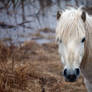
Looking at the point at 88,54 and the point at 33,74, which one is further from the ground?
the point at 88,54

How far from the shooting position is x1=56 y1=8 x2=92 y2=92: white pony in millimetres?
2107

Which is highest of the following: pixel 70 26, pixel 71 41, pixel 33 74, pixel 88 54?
pixel 70 26

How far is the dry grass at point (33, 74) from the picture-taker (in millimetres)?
3135

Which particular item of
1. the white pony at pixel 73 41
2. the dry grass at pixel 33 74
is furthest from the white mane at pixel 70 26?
the dry grass at pixel 33 74

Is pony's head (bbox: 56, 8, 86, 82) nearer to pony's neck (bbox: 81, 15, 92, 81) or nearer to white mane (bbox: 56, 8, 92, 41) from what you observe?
white mane (bbox: 56, 8, 92, 41)

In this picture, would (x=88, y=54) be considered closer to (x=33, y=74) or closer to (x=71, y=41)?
(x=71, y=41)

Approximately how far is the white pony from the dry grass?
0.89 meters

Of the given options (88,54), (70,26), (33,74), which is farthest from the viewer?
(33,74)

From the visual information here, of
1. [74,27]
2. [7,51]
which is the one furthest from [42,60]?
[74,27]

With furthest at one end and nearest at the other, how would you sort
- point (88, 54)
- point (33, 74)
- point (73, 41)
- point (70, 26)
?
point (33, 74)
point (88, 54)
point (70, 26)
point (73, 41)

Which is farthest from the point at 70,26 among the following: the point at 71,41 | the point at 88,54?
the point at 88,54

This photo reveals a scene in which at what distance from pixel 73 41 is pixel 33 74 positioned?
5.95ft

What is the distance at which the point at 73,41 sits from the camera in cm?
216

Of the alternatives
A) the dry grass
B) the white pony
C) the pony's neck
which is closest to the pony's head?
the white pony
